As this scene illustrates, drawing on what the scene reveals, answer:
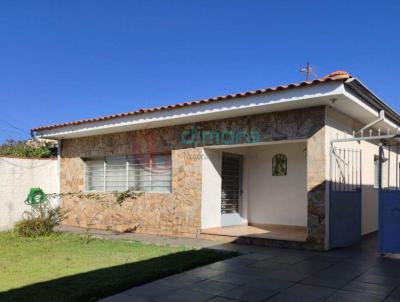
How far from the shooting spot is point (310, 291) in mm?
5773

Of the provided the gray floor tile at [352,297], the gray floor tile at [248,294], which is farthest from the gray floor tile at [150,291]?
the gray floor tile at [352,297]

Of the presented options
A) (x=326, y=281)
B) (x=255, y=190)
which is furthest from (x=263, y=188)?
(x=326, y=281)

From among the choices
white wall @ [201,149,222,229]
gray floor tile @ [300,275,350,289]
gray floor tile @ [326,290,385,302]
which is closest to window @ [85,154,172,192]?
white wall @ [201,149,222,229]

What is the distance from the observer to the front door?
12.6 m

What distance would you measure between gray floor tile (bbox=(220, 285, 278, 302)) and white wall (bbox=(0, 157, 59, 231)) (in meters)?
10.6

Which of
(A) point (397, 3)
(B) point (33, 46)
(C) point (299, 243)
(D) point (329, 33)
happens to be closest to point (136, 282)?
(C) point (299, 243)

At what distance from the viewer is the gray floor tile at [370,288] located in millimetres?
5715

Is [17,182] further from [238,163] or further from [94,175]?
[238,163]

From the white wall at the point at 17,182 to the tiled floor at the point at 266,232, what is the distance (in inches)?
277

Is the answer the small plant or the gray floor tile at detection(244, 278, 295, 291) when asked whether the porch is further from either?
the gray floor tile at detection(244, 278, 295, 291)

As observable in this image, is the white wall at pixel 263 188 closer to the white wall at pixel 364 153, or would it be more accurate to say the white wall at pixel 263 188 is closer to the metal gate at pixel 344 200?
the white wall at pixel 364 153

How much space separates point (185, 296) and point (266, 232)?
6.06 metres

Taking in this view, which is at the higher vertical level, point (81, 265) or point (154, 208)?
point (154, 208)

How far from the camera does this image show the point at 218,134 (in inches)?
436
